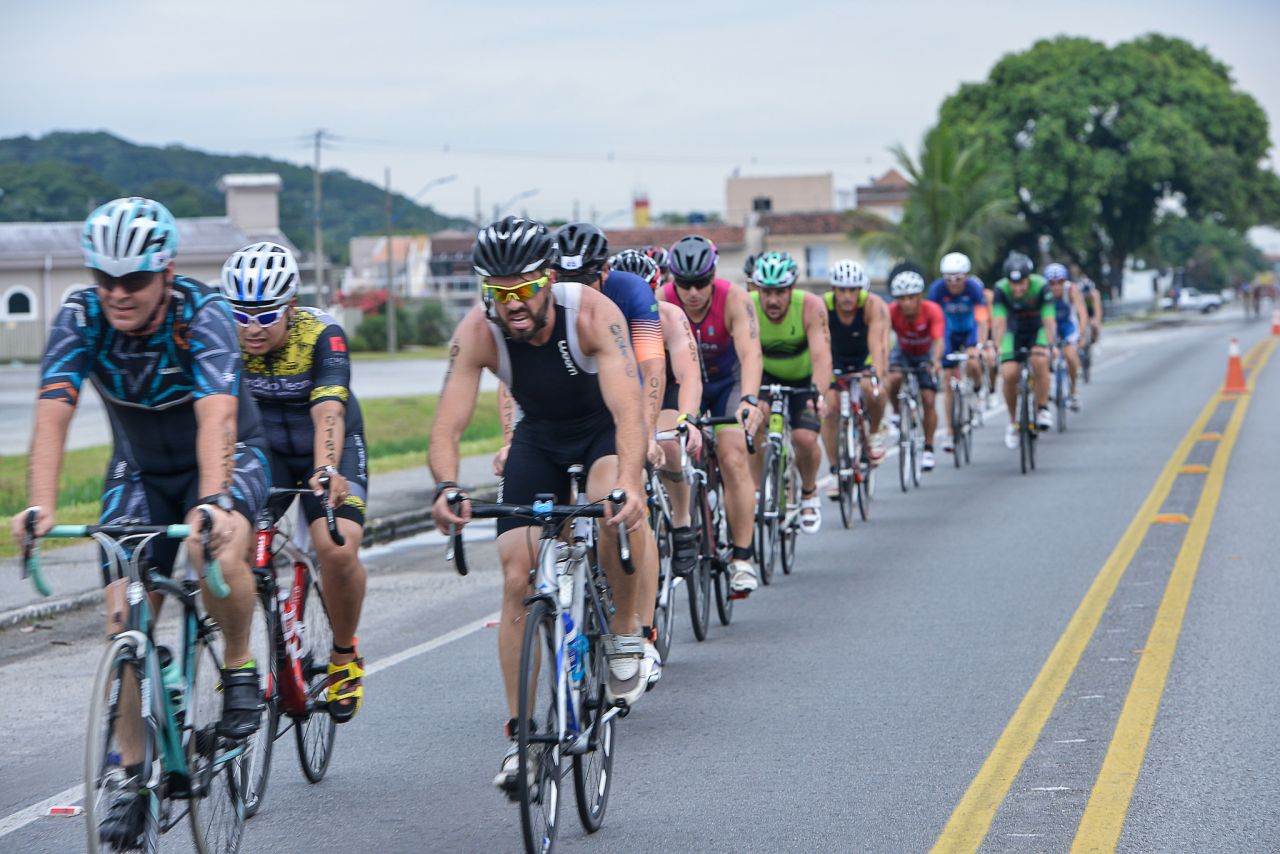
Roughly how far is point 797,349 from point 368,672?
4329 millimetres

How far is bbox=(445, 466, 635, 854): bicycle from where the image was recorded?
210 inches

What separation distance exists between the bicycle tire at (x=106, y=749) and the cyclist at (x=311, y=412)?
5.41 feet

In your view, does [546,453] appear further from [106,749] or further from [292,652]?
[106,749]

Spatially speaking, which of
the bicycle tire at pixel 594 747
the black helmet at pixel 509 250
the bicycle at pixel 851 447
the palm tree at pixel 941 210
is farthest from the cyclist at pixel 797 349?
the palm tree at pixel 941 210

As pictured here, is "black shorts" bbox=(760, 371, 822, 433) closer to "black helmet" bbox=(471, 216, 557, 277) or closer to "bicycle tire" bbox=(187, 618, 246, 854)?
"black helmet" bbox=(471, 216, 557, 277)

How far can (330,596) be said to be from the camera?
6.77 m

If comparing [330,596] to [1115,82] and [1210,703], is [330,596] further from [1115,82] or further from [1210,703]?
[1115,82]

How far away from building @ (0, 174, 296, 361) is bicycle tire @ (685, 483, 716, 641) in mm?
55536

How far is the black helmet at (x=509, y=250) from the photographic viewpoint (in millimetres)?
5707

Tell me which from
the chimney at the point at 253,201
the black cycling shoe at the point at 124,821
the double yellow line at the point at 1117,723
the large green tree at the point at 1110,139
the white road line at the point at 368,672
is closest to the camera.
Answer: the black cycling shoe at the point at 124,821

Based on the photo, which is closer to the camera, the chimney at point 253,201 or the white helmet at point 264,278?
the white helmet at point 264,278

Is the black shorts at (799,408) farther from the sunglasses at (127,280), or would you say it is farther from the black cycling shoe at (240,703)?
the sunglasses at (127,280)

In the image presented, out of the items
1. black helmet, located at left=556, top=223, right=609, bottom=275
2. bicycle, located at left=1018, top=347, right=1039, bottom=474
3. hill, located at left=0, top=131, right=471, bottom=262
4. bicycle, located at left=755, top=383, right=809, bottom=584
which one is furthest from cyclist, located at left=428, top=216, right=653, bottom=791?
hill, located at left=0, top=131, right=471, bottom=262

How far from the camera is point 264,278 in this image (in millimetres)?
6461
